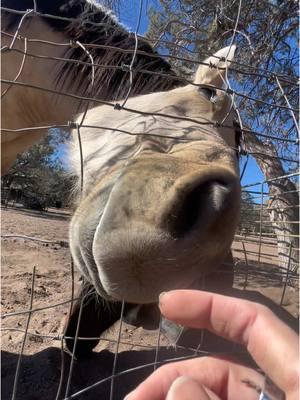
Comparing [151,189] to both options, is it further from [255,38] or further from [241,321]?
[255,38]

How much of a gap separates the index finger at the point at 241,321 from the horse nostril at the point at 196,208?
40cm

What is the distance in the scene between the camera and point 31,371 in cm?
262

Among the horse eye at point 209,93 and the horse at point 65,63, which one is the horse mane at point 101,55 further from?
the horse eye at point 209,93

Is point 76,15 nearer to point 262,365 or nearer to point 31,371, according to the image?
point 31,371

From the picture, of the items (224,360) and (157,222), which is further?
(157,222)

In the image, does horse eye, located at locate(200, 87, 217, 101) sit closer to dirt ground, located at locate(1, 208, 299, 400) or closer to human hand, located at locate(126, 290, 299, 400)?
dirt ground, located at locate(1, 208, 299, 400)

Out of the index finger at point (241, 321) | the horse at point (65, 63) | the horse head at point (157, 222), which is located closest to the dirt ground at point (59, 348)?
the horse head at point (157, 222)

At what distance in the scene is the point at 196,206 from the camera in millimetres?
1266

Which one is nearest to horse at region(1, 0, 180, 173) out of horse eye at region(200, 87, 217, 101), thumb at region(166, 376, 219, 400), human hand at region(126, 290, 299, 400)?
horse eye at region(200, 87, 217, 101)

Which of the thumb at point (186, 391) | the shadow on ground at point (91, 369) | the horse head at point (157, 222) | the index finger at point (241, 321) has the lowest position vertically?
the shadow on ground at point (91, 369)

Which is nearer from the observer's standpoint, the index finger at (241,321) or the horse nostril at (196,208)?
the index finger at (241,321)

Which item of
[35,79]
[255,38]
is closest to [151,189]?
[35,79]

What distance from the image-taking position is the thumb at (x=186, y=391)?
2.21 feet

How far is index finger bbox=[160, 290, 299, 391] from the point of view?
2.51ft
